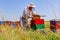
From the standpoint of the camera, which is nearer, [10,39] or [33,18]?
[10,39]

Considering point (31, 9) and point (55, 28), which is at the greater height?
point (31, 9)

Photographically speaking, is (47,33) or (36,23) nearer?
(47,33)

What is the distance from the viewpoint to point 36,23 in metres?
4.88

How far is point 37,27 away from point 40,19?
265 mm

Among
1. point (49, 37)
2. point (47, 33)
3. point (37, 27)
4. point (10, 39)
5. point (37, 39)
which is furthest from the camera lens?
point (37, 27)

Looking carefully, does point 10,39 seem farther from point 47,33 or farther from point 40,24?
point 40,24

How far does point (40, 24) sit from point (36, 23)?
101 mm

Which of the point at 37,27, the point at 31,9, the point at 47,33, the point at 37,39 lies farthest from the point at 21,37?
the point at 31,9

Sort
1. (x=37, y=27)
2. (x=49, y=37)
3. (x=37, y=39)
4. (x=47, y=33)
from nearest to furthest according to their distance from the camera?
(x=37, y=39) < (x=49, y=37) < (x=47, y=33) < (x=37, y=27)

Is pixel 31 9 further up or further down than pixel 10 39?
further up

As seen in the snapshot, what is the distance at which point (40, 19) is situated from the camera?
4926 millimetres

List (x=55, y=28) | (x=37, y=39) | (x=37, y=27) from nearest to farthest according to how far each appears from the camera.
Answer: (x=37, y=39) < (x=55, y=28) < (x=37, y=27)

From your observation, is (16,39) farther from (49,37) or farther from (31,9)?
(31,9)

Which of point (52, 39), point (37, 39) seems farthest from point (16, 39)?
point (52, 39)
